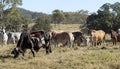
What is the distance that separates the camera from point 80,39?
27.2 metres

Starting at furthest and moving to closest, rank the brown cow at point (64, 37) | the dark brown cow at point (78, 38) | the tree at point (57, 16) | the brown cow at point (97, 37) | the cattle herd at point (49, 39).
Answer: the tree at point (57, 16) → the dark brown cow at point (78, 38) → the brown cow at point (97, 37) → the brown cow at point (64, 37) → the cattle herd at point (49, 39)

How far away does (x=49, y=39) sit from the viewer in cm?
1928

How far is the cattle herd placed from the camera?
18062 mm

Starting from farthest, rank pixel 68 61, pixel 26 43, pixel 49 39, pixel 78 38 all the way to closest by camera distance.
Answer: pixel 78 38 < pixel 49 39 < pixel 26 43 < pixel 68 61

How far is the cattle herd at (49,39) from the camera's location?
1806 cm

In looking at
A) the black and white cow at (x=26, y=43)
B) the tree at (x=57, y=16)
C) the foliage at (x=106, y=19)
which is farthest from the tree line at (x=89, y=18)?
the black and white cow at (x=26, y=43)

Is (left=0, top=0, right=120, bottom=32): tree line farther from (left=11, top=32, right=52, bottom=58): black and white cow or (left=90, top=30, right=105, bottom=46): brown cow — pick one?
(left=11, top=32, right=52, bottom=58): black and white cow

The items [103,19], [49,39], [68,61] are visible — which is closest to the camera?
[68,61]

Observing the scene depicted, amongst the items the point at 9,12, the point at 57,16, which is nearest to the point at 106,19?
the point at 9,12

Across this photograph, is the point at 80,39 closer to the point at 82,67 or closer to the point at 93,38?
the point at 93,38

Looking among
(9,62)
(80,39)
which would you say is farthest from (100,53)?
(80,39)

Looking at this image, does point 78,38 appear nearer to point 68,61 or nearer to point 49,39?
point 49,39

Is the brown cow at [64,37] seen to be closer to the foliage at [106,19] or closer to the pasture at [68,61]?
the pasture at [68,61]

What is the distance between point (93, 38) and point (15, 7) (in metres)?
29.5
